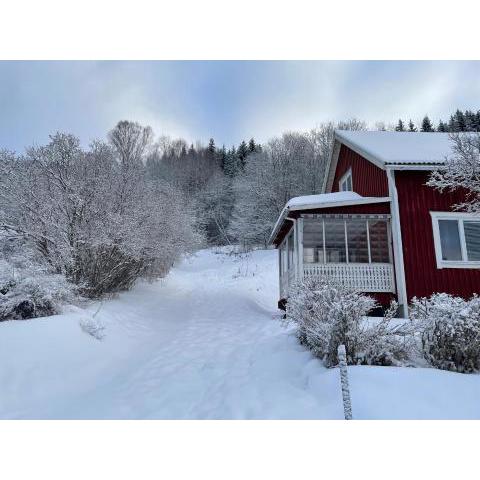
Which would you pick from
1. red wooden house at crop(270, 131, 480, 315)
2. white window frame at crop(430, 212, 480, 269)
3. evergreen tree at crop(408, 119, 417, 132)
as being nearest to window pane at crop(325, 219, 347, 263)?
red wooden house at crop(270, 131, 480, 315)

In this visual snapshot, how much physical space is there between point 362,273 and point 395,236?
5.02ft

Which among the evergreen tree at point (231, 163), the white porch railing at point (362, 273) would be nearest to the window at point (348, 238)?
the white porch railing at point (362, 273)

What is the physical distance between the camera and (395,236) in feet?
38.5

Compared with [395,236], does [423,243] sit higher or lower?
lower

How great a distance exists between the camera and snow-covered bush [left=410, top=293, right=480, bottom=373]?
18.0ft

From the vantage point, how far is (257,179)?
3459 centimetres

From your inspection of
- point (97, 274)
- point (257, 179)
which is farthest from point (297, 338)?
point (257, 179)

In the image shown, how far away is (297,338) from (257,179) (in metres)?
27.8

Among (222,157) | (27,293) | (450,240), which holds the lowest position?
(27,293)

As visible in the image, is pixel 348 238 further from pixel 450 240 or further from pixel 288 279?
pixel 450 240

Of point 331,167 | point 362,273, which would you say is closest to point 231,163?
point 331,167

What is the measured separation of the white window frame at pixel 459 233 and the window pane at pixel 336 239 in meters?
2.72

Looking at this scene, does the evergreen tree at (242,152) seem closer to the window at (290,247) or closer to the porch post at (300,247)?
the window at (290,247)

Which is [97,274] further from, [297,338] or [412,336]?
[412,336]
